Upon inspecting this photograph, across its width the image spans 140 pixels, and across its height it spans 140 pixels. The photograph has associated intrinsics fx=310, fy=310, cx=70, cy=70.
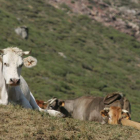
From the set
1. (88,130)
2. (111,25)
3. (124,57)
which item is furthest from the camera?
(111,25)

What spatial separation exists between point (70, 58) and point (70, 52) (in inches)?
127

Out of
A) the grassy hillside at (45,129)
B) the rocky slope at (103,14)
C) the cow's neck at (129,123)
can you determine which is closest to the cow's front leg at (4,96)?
the grassy hillside at (45,129)

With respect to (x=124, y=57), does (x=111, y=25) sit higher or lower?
higher

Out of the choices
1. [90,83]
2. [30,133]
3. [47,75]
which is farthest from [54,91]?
[30,133]

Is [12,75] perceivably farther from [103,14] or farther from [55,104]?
[103,14]

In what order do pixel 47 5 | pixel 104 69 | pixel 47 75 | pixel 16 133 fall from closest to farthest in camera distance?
pixel 16 133 → pixel 47 75 → pixel 104 69 → pixel 47 5

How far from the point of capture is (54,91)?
26109mm

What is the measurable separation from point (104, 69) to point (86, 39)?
52.8ft

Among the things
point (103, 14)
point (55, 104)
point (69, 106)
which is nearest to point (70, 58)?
point (69, 106)

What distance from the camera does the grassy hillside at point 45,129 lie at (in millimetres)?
5777

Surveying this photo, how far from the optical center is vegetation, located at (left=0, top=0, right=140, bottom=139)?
23.4 ft

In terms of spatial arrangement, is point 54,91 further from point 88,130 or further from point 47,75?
point 88,130

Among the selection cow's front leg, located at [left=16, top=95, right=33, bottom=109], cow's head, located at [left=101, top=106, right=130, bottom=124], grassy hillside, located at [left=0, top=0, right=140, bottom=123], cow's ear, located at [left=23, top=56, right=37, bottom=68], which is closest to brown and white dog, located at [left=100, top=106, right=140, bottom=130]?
cow's head, located at [left=101, top=106, right=130, bottom=124]

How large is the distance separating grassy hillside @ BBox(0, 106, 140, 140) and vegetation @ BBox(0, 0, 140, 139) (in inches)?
0.8
